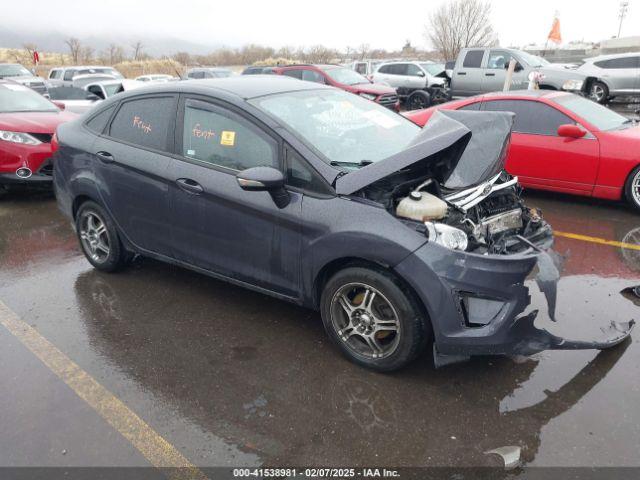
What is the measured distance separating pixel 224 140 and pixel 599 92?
55.5ft

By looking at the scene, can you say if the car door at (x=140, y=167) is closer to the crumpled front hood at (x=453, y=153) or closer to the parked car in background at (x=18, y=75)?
the crumpled front hood at (x=453, y=153)

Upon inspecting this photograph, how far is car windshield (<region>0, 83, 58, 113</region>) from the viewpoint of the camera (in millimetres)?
7949

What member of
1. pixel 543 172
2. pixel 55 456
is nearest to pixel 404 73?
pixel 543 172

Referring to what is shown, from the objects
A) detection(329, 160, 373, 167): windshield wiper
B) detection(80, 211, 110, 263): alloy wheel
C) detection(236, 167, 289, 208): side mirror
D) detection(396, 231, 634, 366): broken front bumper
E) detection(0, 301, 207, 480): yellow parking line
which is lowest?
detection(0, 301, 207, 480): yellow parking line

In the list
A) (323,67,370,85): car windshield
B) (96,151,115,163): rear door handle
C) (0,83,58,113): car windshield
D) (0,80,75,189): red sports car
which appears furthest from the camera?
(323,67,370,85): car windshield

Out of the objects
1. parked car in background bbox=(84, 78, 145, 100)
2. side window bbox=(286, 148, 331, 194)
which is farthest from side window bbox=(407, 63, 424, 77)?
side window bbox=(286, 148, 331, 194)

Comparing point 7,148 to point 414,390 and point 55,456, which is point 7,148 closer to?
point 55,456

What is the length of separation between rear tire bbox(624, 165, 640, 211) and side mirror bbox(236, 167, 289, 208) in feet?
15.3

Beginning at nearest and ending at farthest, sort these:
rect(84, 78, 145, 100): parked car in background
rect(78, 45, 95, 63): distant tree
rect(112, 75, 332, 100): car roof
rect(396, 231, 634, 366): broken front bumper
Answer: rect(396, 231, 634, 366): broken front bumper
rect(112, 75, 332, 100): car roof
rect(84, 78, 145, 100): parked car in background
rect(78, 45, 95, 63): distant tree

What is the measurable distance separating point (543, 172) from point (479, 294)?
4240 mm

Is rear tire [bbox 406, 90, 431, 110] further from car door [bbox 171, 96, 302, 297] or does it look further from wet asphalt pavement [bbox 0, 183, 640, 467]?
car door [bbox 171, 96, 302, 297]

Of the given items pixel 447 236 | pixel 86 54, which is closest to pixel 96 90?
pixel 447 236

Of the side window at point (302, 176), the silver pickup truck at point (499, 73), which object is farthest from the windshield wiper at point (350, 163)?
the silver pickup truck at point (499, 73)

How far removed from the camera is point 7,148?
6.98 metres
